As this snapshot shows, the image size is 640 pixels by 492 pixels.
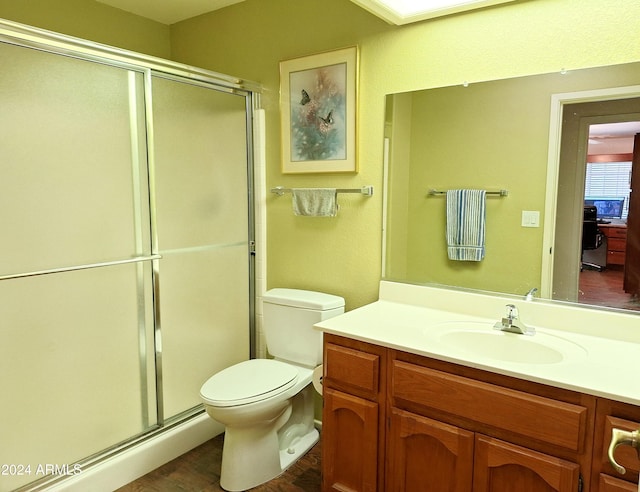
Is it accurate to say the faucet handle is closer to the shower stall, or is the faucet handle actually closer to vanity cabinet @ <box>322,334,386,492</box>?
vanity cabinet @ <box>322,334,386,492</box>

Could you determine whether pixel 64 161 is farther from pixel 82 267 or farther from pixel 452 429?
pixel 452 429

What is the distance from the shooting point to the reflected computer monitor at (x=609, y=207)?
5.58 ft

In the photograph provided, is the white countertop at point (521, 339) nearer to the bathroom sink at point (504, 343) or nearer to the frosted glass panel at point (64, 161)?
the bathroom sink at point (504, 343)

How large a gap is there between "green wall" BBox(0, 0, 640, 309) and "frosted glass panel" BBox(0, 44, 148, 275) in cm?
74

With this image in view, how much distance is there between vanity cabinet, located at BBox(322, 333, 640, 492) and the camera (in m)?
1.29

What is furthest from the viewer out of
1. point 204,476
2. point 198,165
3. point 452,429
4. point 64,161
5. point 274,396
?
point 198,165

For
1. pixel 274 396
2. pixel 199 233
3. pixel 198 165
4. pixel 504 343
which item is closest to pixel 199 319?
pixel 199 233

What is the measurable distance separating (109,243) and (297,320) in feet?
3.17

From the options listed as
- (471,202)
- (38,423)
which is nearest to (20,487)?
(38,423)

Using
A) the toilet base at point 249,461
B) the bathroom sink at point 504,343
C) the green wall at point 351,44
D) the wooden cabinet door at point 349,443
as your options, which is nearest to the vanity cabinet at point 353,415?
the wooden cabinet door at point 349,443

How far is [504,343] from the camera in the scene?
176 centimetres

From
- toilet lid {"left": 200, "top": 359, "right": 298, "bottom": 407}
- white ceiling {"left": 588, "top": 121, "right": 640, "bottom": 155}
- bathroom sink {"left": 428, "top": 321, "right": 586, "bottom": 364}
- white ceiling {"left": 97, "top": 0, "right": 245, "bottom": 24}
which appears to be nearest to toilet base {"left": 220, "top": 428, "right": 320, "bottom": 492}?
toilet lid {"left": 200, "top": 359, "right": 298, "bottom": 407}

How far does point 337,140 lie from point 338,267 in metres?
0.66

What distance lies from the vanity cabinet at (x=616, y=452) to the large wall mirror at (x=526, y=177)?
60 centimetres
